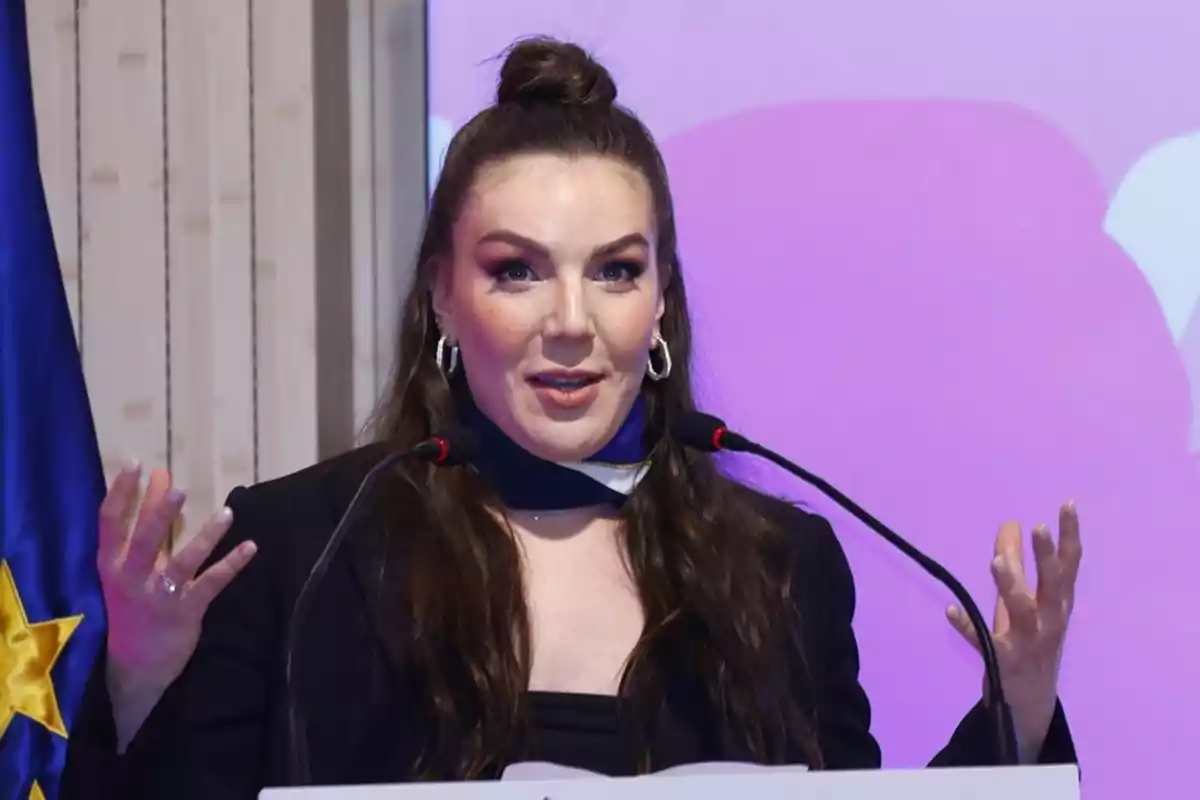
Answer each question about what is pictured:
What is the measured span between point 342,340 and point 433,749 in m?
0.69

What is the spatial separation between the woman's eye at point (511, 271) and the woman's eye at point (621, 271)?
0.07 metres

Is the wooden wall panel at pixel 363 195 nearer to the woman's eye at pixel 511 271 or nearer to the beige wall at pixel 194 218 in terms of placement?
the beige wall at pixel 194 218

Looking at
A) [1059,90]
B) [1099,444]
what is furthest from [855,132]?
[1099,444]

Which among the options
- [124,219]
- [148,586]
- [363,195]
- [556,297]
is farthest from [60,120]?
[148,586]

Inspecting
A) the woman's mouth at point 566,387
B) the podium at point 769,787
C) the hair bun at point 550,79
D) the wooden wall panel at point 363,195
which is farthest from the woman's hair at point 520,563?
the podium at point 769,787

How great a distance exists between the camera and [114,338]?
1.74 m

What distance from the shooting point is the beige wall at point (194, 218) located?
5.67 feet

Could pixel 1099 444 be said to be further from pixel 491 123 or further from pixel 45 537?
pixel 45 537

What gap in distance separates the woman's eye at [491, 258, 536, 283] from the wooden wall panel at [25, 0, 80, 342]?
2.22 ft

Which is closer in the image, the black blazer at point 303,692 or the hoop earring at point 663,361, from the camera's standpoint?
the black blazer at point 303,692

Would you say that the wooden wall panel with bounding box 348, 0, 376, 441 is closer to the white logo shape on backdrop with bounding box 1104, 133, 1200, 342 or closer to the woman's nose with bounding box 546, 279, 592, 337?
the woman's nose with bounding box 546, 279, 592, 337

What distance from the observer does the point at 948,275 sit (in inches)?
A: 69.3

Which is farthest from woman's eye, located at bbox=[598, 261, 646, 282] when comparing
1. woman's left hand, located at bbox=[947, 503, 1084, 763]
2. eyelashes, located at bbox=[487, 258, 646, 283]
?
woman's left hand, located at bbox=[947, 503, 1084, 763]

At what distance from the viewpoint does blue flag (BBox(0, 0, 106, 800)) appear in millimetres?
1487
